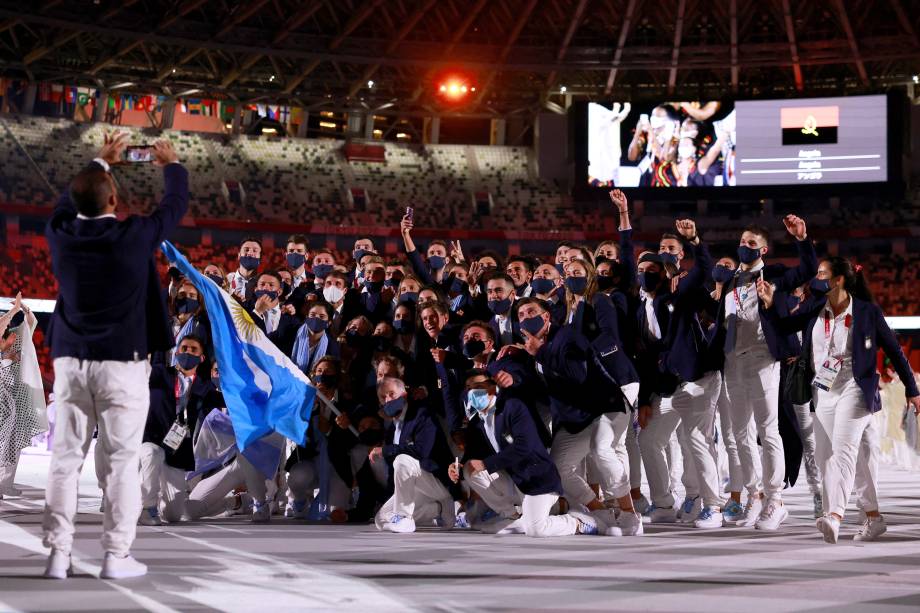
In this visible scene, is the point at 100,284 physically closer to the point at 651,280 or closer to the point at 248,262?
the point at 248,262

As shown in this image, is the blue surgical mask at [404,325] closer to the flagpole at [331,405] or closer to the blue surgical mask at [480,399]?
the flagpole at [331,405]

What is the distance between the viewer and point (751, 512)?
8602 mm

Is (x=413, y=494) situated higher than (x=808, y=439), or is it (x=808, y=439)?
(x=808, y=439)

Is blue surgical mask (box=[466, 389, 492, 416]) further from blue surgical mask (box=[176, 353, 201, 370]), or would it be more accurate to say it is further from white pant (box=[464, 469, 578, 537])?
blue surgical mask (box=[176, 353, 201, 370])

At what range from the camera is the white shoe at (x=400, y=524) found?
799 cm

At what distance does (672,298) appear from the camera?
8922 millimetres

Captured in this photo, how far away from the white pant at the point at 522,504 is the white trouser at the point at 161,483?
7.11 ft

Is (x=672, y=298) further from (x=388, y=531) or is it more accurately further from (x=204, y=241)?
(x=204, y=241)

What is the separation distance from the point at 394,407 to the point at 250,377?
3.58 ft

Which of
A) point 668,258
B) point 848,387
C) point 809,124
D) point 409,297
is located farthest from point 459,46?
point 848,387

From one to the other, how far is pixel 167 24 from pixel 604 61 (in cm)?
1106

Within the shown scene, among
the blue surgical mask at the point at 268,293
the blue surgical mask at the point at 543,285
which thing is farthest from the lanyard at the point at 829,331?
the blue surgical mask at the point at 268,293

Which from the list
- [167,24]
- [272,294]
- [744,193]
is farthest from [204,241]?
[272,294]

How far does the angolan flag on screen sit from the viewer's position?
2936 cm
